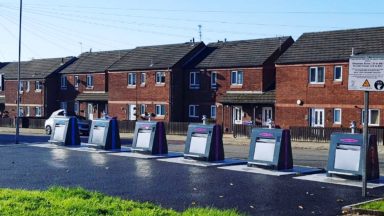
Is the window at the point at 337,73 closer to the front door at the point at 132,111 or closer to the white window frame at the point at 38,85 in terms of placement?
the front door at the point at 132,111

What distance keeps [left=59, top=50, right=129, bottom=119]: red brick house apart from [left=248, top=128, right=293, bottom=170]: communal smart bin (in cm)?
3679

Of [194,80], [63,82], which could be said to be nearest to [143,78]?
[194,80]

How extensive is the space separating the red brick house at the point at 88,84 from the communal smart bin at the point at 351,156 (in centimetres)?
3923

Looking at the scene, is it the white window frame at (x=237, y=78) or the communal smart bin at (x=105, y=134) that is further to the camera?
the white window frame at (x=237, y=78)

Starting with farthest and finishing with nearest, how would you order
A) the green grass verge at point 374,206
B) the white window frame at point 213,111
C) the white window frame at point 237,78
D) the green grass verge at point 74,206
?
the white window frame at point 213,111 → the white window frame at point 237,78 → the green grass verge at point 374,206 → the green grass verge at point 74,206

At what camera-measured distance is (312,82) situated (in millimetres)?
36719

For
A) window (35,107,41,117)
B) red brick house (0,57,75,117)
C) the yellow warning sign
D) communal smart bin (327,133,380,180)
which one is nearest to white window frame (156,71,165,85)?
red brick house (0,57,75,117)

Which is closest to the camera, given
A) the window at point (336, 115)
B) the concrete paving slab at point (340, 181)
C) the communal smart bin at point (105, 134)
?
the concrete paving slab at point (340, 181)

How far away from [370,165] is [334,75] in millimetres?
22362

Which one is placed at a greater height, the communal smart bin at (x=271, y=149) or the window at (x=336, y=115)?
the window at (x=336, y=115)

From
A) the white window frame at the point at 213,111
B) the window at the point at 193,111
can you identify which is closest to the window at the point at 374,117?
the white window frame at the point at 213,111

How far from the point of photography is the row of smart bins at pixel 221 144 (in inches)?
551

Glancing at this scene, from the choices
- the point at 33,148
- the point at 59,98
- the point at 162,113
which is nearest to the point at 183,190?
the point at 33,148

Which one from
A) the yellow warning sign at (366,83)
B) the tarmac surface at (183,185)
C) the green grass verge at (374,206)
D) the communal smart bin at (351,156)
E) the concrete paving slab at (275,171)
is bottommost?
the tarmac surface at (183,185)
